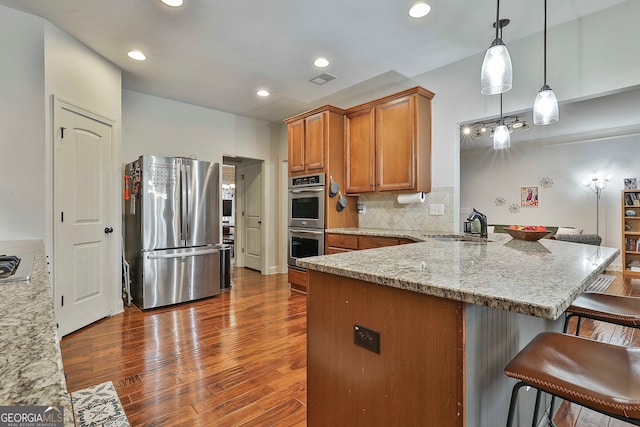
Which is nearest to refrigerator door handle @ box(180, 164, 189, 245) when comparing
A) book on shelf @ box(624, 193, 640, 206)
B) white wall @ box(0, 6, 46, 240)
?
white wall @ box(0, 6, 46, 240)

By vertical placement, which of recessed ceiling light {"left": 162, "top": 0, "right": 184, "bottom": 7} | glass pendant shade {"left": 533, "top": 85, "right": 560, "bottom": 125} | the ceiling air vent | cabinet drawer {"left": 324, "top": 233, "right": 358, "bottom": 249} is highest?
the ceiling air vent

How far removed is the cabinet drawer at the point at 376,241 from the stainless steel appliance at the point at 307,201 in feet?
2.09

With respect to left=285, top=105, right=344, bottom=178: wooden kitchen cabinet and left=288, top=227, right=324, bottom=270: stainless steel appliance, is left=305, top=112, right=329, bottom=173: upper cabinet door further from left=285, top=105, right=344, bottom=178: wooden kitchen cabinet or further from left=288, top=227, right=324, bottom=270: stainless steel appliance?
left=288, top=227, right=324, bottom=270: stainless steel appliance

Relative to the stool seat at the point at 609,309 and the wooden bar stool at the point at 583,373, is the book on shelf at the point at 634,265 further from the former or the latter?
the wooden bar stool at the point at 583,373

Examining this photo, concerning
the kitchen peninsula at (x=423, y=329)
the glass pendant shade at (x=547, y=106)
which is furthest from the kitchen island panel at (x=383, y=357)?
the glass pendant shade at (x=547, y=106)

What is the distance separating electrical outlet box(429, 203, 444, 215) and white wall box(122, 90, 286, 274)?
9.14 feet

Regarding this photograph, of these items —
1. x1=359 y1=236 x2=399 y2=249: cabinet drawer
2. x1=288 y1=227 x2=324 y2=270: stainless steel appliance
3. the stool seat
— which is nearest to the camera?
the stool seat

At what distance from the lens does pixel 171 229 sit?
3580 mm

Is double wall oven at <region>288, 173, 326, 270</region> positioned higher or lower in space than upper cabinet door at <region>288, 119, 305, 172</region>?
lower

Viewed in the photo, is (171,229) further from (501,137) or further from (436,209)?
(501,137)

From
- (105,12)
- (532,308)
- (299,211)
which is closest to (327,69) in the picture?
(299,211)

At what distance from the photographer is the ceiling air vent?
11.8ft

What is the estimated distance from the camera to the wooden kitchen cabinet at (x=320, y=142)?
12.7 feet

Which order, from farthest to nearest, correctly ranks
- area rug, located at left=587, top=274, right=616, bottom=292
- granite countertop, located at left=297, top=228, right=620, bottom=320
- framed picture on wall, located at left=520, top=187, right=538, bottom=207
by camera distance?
framed picture on wall, located at left=520, top=187, right=538, bottom=207
area rug, located at left=587, top=274, right=616, bottom=292
granite countertop, located at left=297, top=228, right=620, bottom=320
